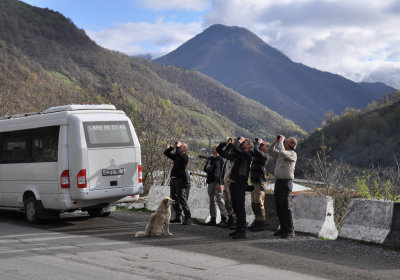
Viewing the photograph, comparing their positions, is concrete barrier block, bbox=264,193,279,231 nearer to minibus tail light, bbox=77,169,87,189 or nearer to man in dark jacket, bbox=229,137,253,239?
man in dark jacket, bbox=229,137,253,239

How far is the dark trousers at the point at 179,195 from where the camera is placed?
11.1 m

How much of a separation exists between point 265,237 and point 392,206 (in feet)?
8.14

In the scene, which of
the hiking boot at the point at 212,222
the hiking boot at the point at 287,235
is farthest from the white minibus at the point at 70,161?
the hiking boot at the point at 287,235

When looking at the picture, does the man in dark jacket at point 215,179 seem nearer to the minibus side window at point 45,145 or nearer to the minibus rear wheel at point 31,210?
the minibus side window at point 45,145

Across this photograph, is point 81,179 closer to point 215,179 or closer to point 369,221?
point 215,179

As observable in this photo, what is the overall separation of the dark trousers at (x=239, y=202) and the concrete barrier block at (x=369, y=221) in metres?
1.96

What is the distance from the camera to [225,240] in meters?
8.84

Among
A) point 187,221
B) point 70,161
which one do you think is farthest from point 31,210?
point 187,221

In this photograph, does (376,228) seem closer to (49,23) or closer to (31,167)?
(31,167)

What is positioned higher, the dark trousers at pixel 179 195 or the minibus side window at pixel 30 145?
the minibus side window at pixel 30 145

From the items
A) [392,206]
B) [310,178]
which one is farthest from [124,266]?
[310,178]

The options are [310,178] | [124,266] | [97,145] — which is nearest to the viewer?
[124,266]

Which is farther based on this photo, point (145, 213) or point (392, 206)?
point (145, 213)

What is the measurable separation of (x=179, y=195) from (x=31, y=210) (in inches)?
149
